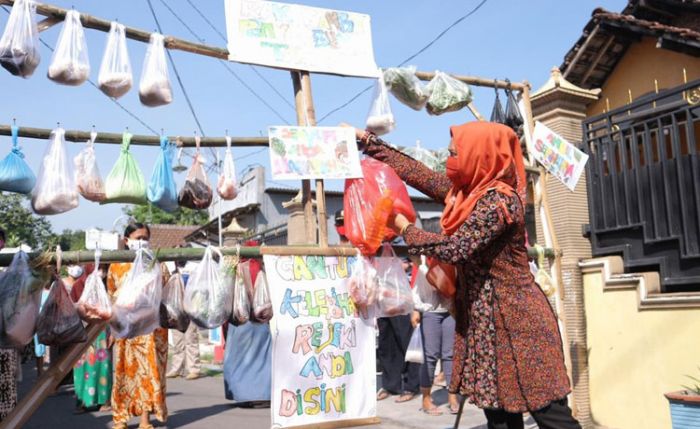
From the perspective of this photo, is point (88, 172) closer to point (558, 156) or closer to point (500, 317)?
point (500, 317)

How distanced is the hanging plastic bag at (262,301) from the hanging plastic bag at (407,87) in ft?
5.55

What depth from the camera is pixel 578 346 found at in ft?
19.1

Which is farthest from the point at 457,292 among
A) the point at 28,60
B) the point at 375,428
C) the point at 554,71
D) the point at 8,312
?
the point at 554,71

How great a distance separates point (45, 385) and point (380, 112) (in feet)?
8.77

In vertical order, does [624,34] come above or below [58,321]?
above

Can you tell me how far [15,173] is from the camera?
3.17m

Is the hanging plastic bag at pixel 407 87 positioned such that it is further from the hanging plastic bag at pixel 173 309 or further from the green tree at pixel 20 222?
the green tree at pixel 20 222

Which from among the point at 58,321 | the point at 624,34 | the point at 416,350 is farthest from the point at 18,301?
the point at 624,34

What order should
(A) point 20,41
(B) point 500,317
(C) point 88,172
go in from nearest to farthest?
(B) point 500,317 → (A) point 20,41 → (C) point 88,172

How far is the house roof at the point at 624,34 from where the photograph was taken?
7.43 m

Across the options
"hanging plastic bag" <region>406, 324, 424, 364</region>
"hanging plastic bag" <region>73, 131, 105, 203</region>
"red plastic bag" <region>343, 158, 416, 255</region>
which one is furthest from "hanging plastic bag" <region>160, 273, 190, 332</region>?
"hanging plastic bag" <region>406, 324, 424, 364</region>

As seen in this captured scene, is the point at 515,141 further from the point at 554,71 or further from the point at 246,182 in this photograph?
the point at 246,182

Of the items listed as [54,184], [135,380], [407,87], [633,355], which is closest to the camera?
[54,184]

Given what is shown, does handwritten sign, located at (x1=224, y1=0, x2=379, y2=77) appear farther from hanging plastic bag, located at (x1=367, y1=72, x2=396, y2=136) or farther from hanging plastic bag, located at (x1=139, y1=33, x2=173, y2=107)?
hanging plastic bag, located at (x1=139, y1=33, x2=173, y2=107)
